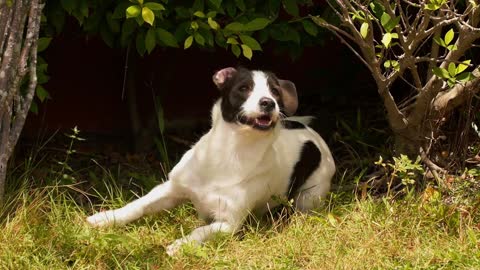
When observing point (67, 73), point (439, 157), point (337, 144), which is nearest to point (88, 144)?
point (67, 73)

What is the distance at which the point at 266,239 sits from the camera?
4.82 metres

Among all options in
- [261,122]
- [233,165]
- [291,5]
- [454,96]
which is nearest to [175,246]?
[233,165]

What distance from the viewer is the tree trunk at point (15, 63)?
454cm

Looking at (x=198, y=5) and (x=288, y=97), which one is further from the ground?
(x=198, y=5)

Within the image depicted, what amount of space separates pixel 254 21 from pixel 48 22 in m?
1.22

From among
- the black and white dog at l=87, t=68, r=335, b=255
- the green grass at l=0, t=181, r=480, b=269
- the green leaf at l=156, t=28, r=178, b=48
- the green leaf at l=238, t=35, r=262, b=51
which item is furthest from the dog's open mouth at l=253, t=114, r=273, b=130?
the green leaf at l=156, t=28, r=178, b=48

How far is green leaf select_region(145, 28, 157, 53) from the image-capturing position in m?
4.99

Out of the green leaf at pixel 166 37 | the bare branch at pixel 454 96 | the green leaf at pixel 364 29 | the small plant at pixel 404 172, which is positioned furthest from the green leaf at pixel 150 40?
the bare branch at pixel 454 96

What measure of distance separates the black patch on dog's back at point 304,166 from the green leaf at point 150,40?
1.10m

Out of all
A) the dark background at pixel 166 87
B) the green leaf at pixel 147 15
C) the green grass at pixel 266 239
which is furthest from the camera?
the dark background at pixel 166 87

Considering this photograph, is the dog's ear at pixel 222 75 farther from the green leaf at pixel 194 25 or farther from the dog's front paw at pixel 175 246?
the dog's front paw at pixel 175 246

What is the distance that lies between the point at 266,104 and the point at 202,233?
2.44 ft

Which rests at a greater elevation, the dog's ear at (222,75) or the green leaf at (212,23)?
the green leaf at (212,23)

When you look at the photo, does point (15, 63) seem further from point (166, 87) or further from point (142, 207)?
point (166, 87)
